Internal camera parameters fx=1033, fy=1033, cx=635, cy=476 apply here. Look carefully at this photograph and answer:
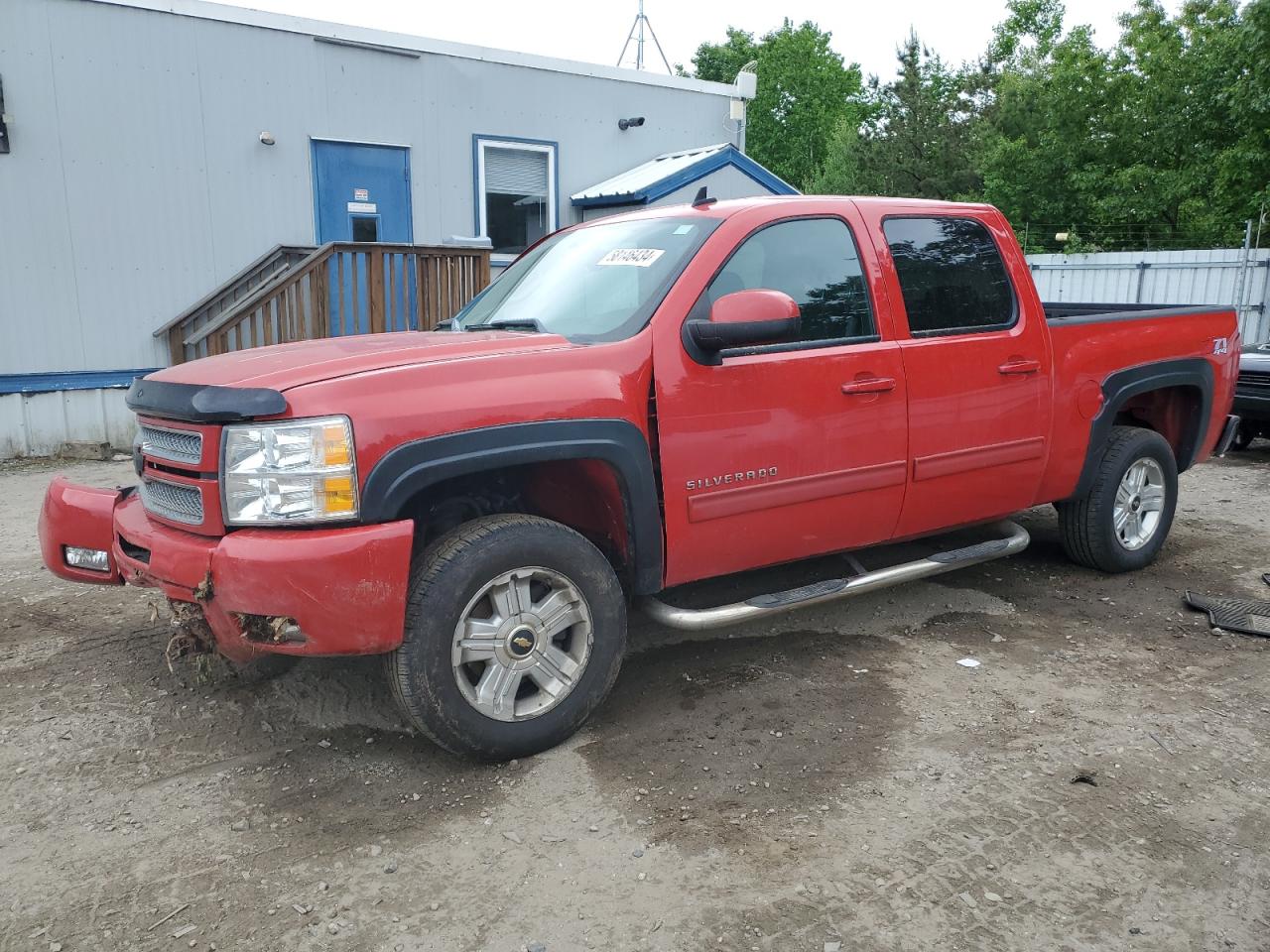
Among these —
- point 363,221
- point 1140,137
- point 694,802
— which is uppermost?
point 1140,137

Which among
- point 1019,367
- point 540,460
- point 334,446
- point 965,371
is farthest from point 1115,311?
point 334,446

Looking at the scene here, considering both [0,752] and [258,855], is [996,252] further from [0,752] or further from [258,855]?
[0,752]

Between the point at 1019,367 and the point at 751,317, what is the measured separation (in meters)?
1.75

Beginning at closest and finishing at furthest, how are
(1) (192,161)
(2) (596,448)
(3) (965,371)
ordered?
(2) (596,448) < (3) (965,371) < (1) (192,161)

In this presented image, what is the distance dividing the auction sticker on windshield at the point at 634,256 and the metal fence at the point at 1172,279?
515 inches

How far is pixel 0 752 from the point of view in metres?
3.54

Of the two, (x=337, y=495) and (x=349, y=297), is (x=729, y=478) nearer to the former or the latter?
(x=337, y=495)

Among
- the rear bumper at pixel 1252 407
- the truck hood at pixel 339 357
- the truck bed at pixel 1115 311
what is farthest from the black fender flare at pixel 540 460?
the rear bumper at pixel 1252 407

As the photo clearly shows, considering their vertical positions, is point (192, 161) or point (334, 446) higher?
point (192, 161)

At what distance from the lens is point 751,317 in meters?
3.56

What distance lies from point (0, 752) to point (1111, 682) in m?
4.13

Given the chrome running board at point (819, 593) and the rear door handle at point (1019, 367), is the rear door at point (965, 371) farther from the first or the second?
the chrome running board at point (819, 593)

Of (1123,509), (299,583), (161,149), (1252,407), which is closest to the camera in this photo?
(299,583)

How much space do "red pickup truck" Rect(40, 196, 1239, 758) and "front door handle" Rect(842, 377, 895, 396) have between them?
1cm
